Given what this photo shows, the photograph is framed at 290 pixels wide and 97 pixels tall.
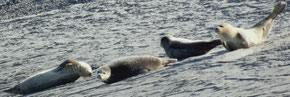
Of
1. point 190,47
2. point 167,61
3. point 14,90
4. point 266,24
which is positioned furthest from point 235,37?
point 14,90

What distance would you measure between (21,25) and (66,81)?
27.7 ft

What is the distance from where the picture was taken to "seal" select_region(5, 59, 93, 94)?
379 inches

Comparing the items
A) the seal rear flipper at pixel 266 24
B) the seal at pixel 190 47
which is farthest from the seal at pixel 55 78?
the seal rear flipper at pixel 266 24

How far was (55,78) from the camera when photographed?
9617mm

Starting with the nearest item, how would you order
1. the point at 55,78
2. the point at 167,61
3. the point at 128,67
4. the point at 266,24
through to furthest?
the point at 128,67 < the point at 167,61 < the point at 55,78 < the point at 266,24

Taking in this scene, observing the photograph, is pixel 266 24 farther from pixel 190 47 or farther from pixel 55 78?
pixel 55 78

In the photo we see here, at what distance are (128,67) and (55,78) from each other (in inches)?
42.6

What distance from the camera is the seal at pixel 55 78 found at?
379 inches

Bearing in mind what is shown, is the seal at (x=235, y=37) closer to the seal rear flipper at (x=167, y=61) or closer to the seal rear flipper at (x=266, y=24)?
the seal rear flipper at (x=266, y=24)

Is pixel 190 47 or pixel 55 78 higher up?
pixel 190 47

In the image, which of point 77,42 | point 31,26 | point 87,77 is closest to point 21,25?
point 31,26

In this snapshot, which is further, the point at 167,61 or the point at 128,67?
the point at 167,61

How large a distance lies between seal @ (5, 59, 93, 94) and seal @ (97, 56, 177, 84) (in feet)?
2.11

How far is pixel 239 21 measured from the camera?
45.3 ft
